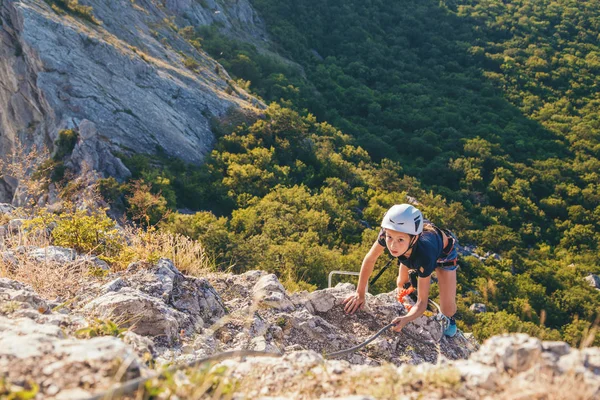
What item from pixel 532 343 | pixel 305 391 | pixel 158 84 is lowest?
pixel 158 84

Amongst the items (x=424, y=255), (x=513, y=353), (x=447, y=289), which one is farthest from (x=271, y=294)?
(x=513, y=353)

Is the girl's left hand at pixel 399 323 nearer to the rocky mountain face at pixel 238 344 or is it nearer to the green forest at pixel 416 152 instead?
the rocky mountain face at pixel 238 344

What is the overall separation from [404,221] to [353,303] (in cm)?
112

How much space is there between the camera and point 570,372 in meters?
2.35

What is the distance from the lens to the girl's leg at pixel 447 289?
514 centimetres

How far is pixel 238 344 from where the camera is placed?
4.12 m

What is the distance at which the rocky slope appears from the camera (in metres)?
2.30

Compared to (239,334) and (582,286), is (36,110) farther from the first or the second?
(582,286)

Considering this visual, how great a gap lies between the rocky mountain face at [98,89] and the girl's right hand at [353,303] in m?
17.8

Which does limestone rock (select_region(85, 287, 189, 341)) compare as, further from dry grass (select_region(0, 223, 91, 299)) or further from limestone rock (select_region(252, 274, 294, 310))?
limestone rock (select_region(252, 274, 294, 310))

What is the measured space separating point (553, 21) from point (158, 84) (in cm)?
6163

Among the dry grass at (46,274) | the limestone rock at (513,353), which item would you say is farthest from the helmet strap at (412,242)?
the dry grass at (46,274)

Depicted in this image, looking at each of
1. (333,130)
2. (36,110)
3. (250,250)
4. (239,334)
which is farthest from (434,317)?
(333,130)

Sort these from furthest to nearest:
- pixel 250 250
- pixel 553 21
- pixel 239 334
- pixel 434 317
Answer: pixel 553 21 → pixel 250 250 → pixel 434 317 → pixel 239 334
